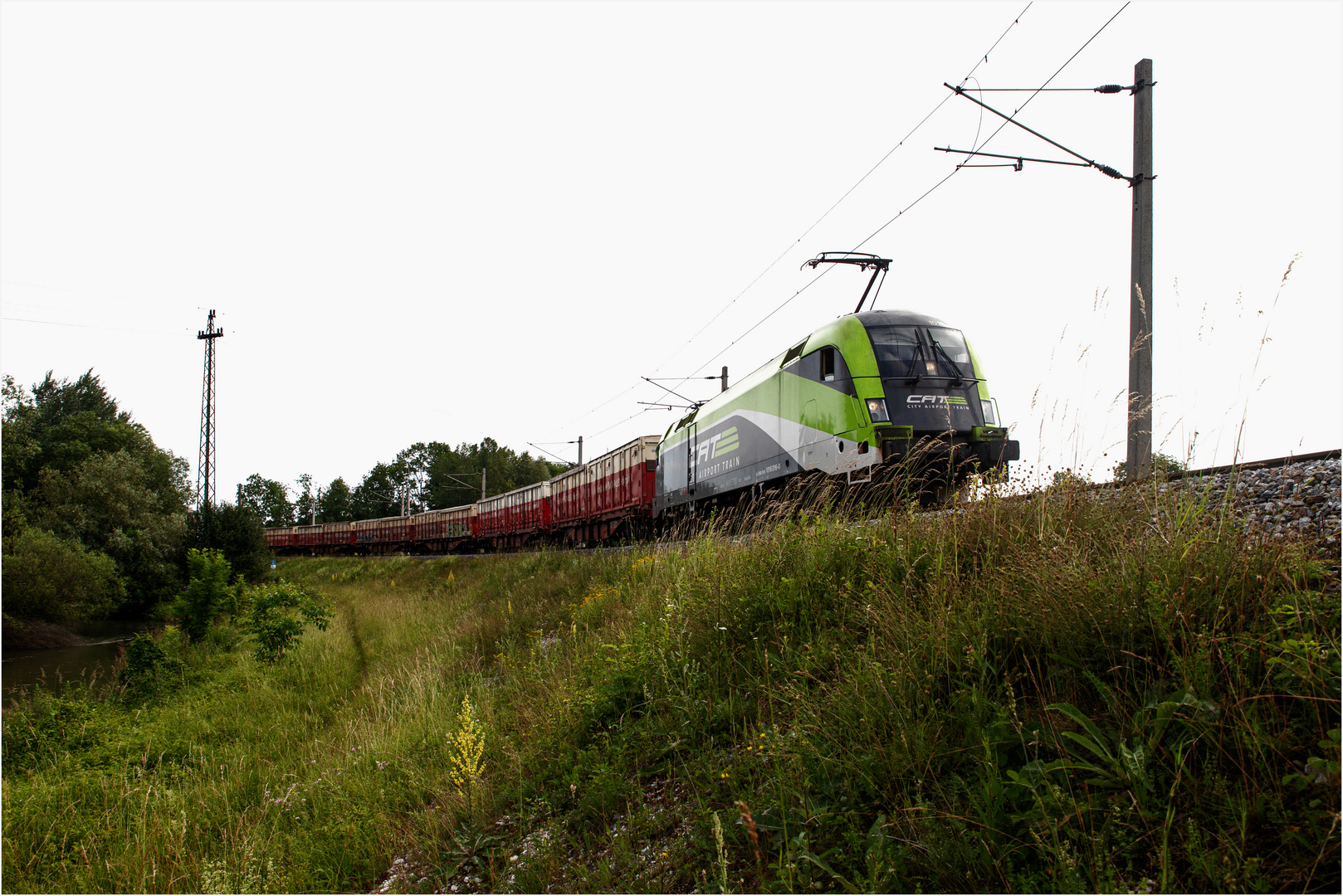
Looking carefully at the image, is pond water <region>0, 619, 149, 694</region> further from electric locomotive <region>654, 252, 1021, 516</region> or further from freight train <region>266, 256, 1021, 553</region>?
electric locomotive <region>654, 252, 1021, 516</region>

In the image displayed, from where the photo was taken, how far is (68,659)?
2031cm

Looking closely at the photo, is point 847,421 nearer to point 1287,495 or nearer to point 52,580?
point 1287,495

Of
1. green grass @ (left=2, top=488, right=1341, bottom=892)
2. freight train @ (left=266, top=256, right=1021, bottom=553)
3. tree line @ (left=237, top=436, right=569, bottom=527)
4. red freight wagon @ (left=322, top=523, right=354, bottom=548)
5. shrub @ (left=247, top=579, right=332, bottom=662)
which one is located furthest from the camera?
tree line @ (left=237, top=436, right=569, bottom=527)

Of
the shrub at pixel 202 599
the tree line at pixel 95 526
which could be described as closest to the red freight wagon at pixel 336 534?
the tree line at pixel 95 526

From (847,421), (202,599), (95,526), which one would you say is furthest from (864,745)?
(95,526)

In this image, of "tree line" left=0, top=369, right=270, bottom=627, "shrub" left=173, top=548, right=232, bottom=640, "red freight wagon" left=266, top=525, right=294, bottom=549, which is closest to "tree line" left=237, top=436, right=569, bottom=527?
"red freight wagon" left=266, top=525, right=294, bottom=549

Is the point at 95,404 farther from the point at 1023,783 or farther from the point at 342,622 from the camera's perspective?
the point at 1023,783

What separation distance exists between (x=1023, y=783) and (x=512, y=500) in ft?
105

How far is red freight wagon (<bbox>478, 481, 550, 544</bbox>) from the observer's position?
2966 centimetres

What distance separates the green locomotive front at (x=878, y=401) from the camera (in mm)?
8805

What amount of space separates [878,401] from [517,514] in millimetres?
25457

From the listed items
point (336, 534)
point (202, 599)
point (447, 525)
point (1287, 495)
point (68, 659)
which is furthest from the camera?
point (336, 534)

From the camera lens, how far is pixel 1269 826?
6.28 ft

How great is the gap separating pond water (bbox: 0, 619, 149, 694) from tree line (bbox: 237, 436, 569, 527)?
63.6m
